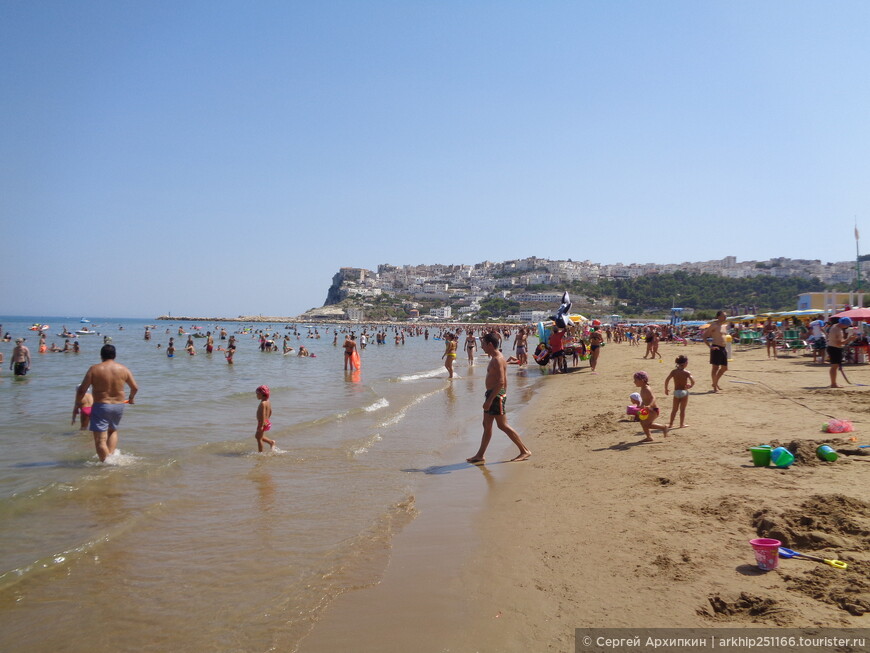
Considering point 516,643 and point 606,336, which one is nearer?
point 516,643

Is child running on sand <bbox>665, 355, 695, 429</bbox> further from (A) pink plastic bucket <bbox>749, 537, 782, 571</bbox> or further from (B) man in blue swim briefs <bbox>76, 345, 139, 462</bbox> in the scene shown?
(B) man in blue swim briefs <bbox>76, 345, 139, 462</bbox>

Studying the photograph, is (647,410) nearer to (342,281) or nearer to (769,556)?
(769,556)

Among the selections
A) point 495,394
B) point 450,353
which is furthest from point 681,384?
point 450,353

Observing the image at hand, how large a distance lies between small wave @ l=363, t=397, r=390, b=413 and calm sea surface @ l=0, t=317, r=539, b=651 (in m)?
0.29

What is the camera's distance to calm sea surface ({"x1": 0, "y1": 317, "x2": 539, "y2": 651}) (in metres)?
3.00

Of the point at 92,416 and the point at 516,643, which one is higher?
the point at 92,416

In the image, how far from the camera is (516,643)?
254cm

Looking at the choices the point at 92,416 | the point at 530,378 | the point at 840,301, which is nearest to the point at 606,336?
the point at 840,301

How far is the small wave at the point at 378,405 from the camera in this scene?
10.8 meters

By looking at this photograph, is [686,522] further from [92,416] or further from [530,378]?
[530,378]

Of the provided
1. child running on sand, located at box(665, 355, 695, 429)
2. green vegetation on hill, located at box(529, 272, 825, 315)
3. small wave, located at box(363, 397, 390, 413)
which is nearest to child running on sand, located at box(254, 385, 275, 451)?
small wave, located at box(363, 397, 390, 413)

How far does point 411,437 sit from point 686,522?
495cm

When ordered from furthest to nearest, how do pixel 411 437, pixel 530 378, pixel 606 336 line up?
pixel 606 336, pixel 530 378, pixel 411 437

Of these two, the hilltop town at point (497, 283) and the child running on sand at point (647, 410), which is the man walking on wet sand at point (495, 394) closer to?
the child running on sand at point (647, 410)
